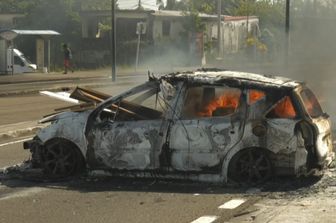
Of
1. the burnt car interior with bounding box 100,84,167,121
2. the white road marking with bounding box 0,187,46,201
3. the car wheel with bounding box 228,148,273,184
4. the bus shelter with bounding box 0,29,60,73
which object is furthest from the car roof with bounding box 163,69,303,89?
the bus shelter with bounding box 0,29,60,73

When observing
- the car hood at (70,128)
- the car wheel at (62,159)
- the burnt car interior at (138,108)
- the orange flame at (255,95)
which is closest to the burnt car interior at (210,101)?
the orange flame at (255,95)

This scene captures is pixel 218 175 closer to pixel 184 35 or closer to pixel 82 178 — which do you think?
pixel 82 178

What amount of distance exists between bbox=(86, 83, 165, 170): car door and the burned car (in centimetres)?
1

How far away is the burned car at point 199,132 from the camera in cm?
821

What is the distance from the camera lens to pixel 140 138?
841cm

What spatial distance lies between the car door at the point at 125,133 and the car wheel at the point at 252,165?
3.22ft

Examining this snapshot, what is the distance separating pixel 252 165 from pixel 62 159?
253 centimetres

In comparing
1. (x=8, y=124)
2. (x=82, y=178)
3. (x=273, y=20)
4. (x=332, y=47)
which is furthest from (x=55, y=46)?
(x=82, y=178)

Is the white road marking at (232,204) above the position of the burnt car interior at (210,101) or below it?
below

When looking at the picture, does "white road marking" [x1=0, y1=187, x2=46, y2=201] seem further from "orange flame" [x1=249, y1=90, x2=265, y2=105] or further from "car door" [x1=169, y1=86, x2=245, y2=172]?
"orange flame" [x1=249, y1=90, x2=265, y2=105]

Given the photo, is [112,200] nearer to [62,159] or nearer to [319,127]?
[62,159]

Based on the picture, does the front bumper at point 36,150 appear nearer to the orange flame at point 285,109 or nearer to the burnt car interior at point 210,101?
the burnt car interior at point 210,101

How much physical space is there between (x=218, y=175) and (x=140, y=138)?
43.1 inches

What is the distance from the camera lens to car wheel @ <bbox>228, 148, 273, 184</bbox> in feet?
27.0
